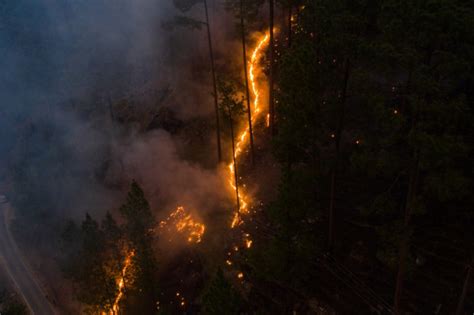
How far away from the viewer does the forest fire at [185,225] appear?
3284 cm

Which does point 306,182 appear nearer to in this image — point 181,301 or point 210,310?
point 210,310

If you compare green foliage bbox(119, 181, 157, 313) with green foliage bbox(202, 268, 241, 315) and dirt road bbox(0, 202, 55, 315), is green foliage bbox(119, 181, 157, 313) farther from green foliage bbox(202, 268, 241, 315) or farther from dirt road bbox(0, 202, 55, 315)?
dirt road bbox(0, 202, 55, 315)

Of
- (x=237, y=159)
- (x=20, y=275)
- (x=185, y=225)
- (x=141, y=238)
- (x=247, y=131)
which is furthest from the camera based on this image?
(x=20, y=275)

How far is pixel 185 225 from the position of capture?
3388cm

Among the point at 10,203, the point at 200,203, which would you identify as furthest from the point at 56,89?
the point at 200,203

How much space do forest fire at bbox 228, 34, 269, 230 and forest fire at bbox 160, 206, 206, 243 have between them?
10.6ft

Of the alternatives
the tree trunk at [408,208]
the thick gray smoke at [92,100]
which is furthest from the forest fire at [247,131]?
the tree trunk at [408,208]

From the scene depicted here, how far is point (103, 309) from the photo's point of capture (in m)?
27.3

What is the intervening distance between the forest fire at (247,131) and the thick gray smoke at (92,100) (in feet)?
8.74

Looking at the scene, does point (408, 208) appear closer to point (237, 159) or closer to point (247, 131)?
point (237, 159)

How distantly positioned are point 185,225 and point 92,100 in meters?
25.2

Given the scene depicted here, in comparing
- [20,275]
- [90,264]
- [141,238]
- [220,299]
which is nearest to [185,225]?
[141,238]

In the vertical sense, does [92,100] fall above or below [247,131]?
below

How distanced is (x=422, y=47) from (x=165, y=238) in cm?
2581
